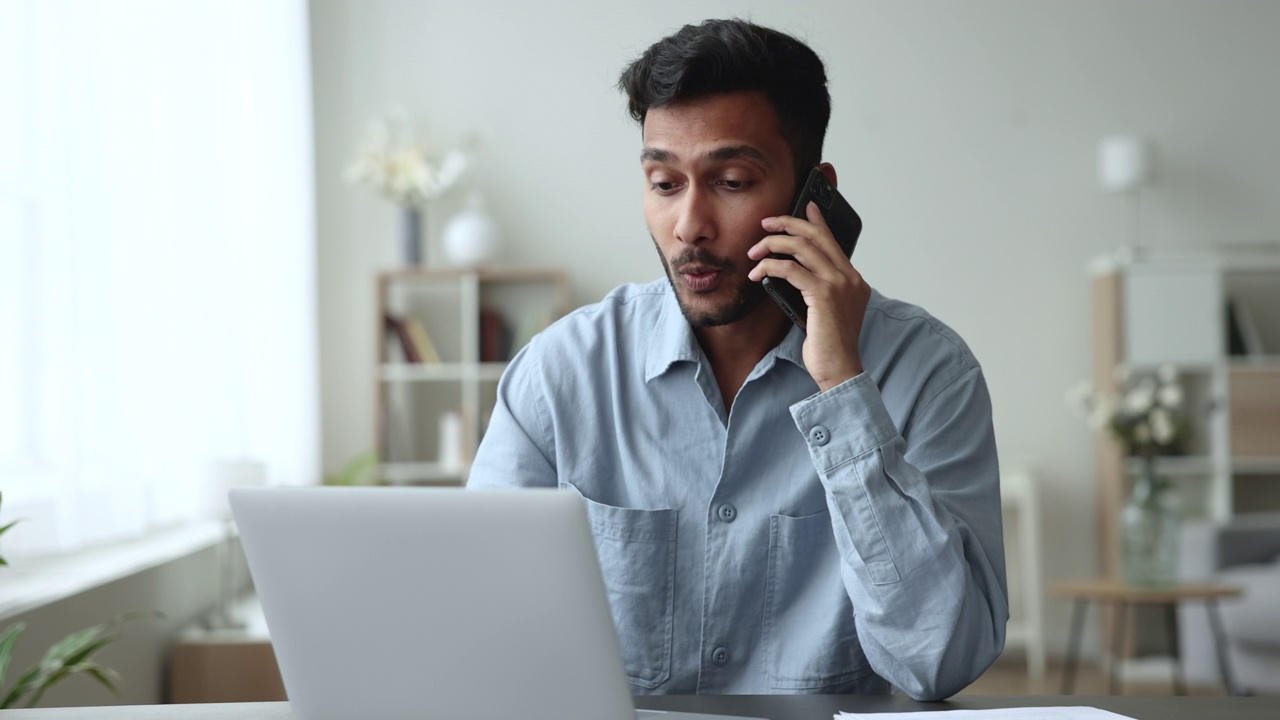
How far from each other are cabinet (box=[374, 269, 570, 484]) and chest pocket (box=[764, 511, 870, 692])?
126 inches

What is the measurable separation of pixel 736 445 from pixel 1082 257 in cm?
396

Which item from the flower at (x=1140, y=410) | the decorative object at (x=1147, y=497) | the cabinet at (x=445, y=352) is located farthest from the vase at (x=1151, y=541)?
the cabinet at (x=445, y=352)

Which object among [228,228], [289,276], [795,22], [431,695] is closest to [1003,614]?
[431,695]

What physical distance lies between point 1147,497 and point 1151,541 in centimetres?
15

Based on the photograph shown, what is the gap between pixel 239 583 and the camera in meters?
3.74

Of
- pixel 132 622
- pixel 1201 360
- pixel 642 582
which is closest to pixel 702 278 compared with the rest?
pixel 642 582

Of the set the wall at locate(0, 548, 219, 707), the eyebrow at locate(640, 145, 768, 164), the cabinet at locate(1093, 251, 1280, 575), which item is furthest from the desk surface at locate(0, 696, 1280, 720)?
the cabinet at locate(1093, 251, 1280, 575)

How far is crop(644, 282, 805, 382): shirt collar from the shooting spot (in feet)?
4.66

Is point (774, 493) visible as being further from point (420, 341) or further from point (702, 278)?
point (420, 341)

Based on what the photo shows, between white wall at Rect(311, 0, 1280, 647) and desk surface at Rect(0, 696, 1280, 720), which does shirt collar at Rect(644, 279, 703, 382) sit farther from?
white wall at Rect(311, 0, 1280, 647)

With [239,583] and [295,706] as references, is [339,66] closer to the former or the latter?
[239,583]

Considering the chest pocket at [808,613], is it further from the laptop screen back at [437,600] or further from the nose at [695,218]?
the laptop screen back at [437,600]

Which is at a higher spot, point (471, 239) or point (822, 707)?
point (471, 239)

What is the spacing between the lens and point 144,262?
287 centimetres
